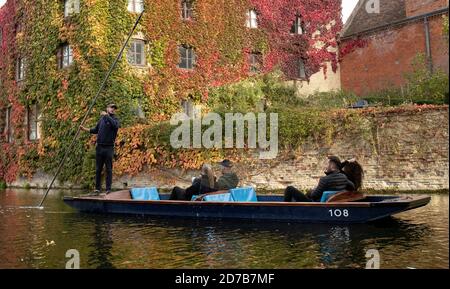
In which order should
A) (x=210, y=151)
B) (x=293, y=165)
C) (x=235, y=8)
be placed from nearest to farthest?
(x=293, y=165) < (x=210, y=151) < (x=235, y=8)

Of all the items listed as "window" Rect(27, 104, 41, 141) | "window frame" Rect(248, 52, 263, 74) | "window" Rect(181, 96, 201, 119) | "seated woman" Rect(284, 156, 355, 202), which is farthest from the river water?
"window frame" Rect(248, 52, 263, 74)

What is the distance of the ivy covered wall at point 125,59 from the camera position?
17391mm

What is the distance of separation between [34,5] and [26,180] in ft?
24.4

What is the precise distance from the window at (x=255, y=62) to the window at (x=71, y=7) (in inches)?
307

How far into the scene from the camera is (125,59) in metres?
18.0

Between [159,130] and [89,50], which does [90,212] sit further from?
[89,50]

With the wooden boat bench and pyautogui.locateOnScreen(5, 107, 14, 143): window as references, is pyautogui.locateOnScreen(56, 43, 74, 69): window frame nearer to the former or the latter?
pyautogui.locateOnScreen(5, 107, 14, 143): window

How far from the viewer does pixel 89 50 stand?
1727 cm

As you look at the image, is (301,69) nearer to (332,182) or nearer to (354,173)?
(354,173)

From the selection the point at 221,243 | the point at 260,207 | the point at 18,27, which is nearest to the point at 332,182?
the point at 260,207

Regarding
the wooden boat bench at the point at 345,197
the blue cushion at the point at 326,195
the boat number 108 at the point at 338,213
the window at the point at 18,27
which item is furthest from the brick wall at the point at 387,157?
the window at the point at 18,27

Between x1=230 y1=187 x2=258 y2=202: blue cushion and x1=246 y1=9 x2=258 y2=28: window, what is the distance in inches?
581

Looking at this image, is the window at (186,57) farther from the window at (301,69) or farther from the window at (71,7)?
the window at (301,69)

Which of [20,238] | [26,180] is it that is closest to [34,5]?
[26,180]
